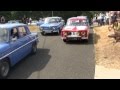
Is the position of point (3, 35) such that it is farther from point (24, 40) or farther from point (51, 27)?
point (51, 27)

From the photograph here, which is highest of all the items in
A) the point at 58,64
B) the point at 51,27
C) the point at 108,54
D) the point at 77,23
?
the point at 77,23

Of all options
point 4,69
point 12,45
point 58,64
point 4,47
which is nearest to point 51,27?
point 58,64

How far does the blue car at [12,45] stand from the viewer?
720 cm

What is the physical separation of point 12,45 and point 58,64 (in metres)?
1.95

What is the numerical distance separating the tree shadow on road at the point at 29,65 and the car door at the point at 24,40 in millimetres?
354

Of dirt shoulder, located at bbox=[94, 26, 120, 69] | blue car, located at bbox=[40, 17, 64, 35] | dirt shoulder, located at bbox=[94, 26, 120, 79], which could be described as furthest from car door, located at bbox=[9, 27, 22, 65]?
blue car, located at bbox=[40, 17, 64, 35]

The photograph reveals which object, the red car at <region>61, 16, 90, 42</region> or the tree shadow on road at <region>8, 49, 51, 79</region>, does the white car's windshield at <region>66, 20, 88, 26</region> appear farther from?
the tree shadow on road at <region>8, 49, 51, 79</region>

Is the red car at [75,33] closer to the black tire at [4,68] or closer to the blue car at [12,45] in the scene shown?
the blue car at [12,45]

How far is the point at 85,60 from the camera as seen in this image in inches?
365

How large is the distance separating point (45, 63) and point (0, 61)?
2394 mm

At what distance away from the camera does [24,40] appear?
8922 mm

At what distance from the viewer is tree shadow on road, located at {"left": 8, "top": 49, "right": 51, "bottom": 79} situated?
7730 millimetres

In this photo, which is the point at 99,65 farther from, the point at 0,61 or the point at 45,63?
the point at 0,61

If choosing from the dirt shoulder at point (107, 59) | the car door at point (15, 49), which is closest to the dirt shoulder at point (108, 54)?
the dirt shoulder at point (107, 59)
